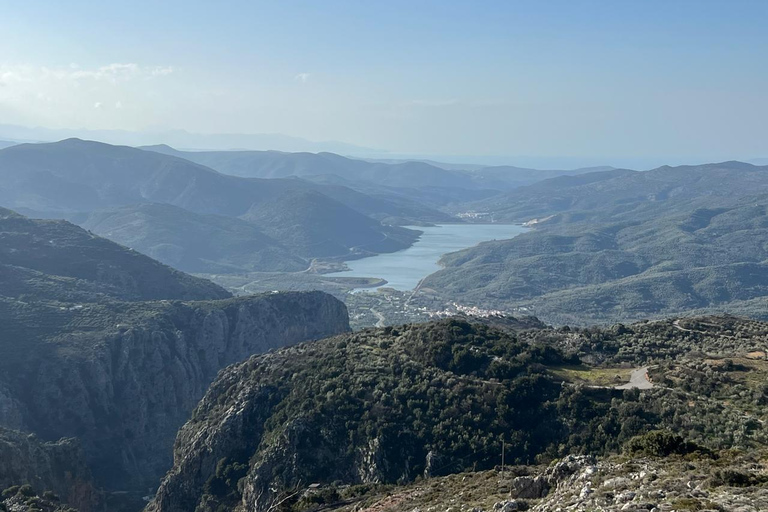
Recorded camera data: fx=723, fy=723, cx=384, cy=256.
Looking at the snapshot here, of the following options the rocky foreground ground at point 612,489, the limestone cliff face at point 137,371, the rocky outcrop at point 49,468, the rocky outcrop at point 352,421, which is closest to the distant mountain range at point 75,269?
the limestone cliff face at point 137,371

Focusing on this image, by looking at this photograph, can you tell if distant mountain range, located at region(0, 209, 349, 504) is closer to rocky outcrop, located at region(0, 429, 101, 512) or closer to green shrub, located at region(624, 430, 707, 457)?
rocky outcrop, located at region(0, 429, 101, 512)

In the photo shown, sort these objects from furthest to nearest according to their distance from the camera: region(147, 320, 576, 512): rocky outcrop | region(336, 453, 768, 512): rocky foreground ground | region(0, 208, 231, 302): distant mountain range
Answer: region(0, 208, 231, 302): distant mountain range → region(147, 320, 576, 512): rocky outcrop → region(336, 453, 768, 512): rocky foreground ground

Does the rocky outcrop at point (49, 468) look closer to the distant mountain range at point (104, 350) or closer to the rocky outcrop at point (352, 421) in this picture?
the distant mountain range at point (104, 350)

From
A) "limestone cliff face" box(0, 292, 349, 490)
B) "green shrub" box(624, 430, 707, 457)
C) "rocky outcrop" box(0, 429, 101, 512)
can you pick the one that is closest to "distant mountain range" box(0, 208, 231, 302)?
"limestone cliff face" box(0, 292, 349, 490)

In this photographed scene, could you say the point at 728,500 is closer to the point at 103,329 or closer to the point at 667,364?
the point at 667,364

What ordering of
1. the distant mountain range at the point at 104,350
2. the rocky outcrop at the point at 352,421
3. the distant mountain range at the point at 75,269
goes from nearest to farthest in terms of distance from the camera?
the rocky outcrop at the point at 352,421, the distant mountain range at the point at 104,350, the distant mountain range at the point at 75,269
